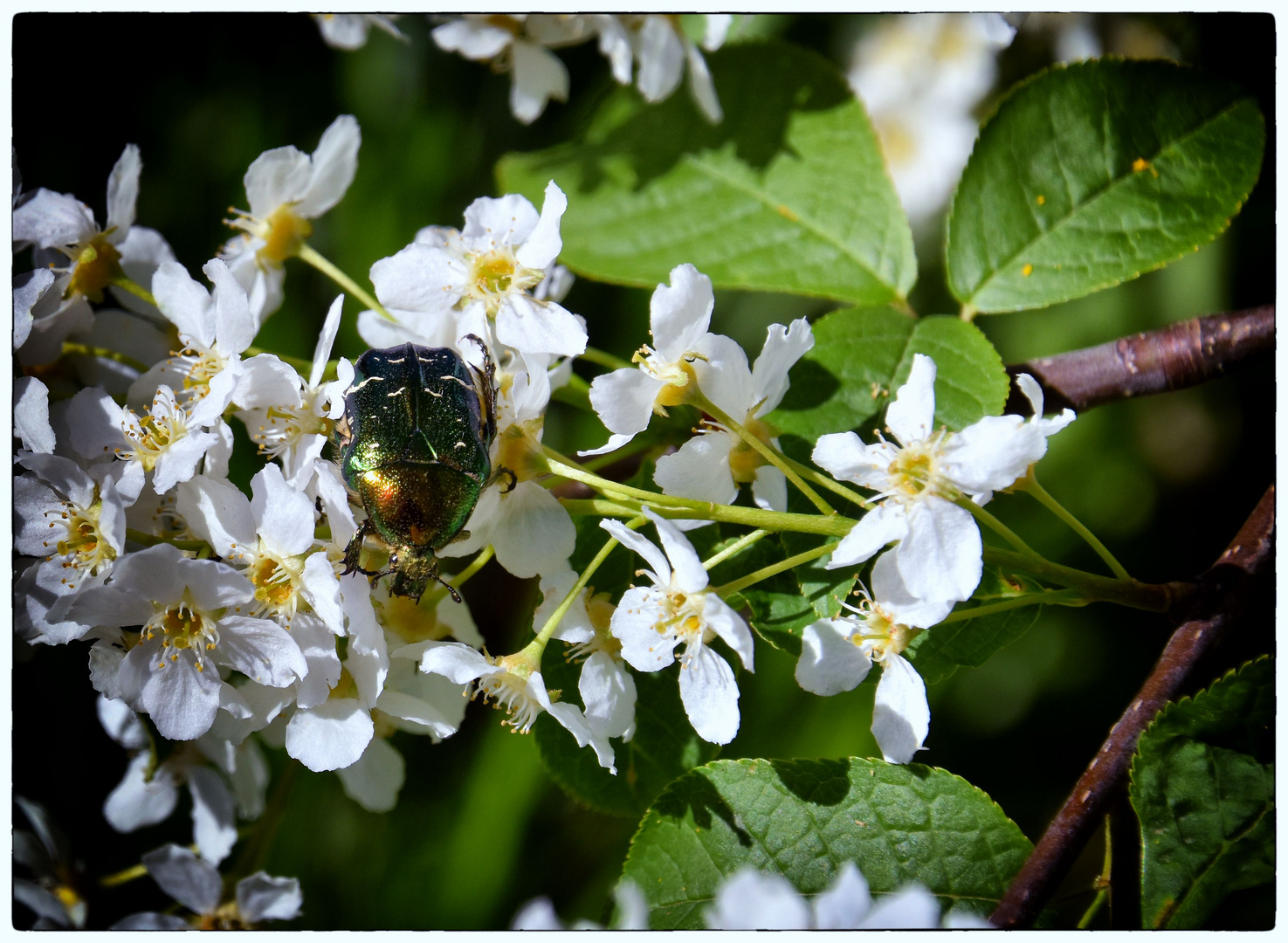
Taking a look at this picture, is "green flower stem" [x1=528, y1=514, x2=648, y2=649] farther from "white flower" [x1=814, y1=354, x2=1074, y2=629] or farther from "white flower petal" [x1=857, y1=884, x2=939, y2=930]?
"white flower petal" [x1=857, y1=884, x2=939, y2=930]

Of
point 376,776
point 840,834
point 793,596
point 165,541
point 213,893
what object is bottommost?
point 213,893

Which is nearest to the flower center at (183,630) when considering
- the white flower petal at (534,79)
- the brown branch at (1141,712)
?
the brown branch at (1141,712)

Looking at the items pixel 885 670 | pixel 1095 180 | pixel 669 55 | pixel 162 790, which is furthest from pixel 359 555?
pixel 1095 180

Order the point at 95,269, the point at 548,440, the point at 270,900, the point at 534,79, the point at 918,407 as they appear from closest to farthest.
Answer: the point at 918,407 < the point at 95,269 < the point at 270,900 < the point at 534,79 < the point at 548,440

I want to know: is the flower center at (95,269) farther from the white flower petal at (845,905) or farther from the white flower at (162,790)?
the white flower petal at (845,905)

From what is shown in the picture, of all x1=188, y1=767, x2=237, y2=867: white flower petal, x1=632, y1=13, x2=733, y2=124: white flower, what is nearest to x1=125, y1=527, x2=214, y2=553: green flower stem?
x1=188, y1=767, x2=237, y2=867: white flower petal

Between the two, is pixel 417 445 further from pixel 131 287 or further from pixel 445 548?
pixel 131 287
